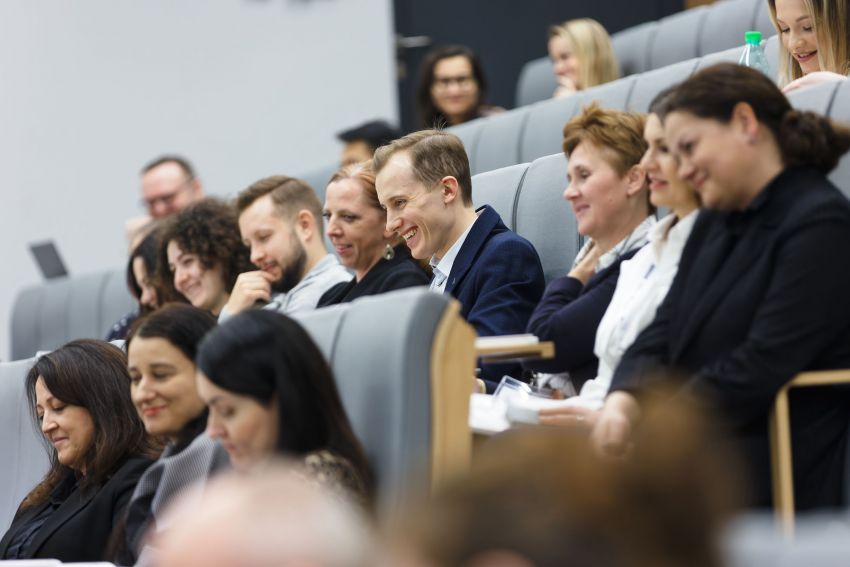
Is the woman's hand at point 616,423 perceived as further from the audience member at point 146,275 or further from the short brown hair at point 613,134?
the audience member at point 146,275

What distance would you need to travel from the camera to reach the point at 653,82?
3.16 metres

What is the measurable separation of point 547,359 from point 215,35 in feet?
12.8

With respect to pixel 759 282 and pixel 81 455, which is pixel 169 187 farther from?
pixel 759 282

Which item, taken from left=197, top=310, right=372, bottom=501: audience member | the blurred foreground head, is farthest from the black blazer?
the blurred foreground head

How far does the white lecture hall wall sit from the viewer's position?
18.1 ft

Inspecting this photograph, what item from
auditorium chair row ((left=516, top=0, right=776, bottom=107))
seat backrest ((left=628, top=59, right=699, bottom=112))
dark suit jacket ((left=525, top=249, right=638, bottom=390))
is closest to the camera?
dark suit jacket ((left=525, top=249, right=638, bottom=390))

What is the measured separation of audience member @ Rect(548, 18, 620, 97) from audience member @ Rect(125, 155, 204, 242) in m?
1.32

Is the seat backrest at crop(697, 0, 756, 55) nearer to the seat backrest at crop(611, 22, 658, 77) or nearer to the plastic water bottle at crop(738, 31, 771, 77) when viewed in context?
the seat backrest at crop(611, 22, 658, 77)

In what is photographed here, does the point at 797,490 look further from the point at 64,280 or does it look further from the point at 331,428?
the point at 64,280

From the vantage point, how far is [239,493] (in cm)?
66

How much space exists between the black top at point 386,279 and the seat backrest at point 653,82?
32.1 inches

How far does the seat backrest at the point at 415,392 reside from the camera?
145cm

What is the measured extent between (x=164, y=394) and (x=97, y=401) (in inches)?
14.2

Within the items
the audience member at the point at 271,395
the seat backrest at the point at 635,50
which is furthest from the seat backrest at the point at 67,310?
the audience member at the point at 271,395
